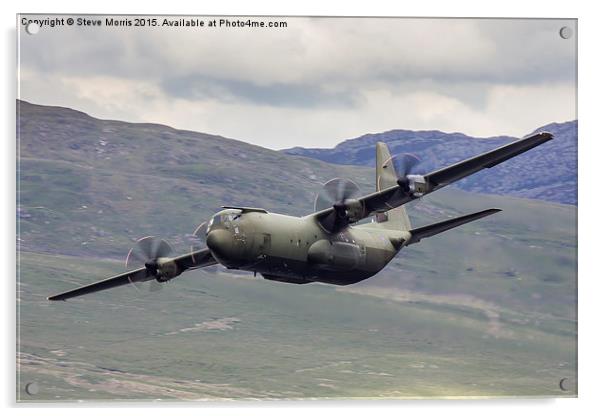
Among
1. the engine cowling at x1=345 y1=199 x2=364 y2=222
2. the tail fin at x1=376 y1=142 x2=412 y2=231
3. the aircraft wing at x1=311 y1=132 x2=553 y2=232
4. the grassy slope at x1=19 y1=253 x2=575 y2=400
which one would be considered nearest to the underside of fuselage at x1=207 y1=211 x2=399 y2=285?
the aircraft wing at x1=311 y1=132 x2=553 y2=232

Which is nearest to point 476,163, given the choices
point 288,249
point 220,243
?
point 288,249

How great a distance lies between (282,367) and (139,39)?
38297 mm

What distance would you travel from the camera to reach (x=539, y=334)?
2498 inches

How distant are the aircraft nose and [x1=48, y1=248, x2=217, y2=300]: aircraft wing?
4.21 meters

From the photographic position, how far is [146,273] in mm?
47281

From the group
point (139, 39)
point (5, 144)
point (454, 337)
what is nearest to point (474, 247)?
point (454, 337)

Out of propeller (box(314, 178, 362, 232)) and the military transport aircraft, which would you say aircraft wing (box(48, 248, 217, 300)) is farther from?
propeller (box(314, 178, 362, 232))

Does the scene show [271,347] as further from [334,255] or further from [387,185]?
[334,255]

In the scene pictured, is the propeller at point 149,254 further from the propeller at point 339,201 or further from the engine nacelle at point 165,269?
the propeller at point 339,201

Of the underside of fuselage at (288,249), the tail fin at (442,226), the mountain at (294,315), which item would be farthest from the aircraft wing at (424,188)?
the tail fin at (442,226)

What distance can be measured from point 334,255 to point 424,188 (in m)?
4.83

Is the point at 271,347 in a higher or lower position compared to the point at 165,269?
lower

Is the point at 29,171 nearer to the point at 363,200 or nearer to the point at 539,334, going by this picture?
the point at 539,334

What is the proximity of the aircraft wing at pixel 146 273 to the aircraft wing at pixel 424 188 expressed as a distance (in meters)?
5.49
